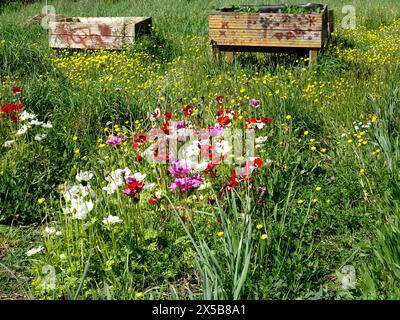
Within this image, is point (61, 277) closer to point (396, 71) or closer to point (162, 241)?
point (162, 241)

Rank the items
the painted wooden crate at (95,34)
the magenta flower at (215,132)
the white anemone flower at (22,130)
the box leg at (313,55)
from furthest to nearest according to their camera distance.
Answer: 1. the painted wooden crate at (95,34)
2. the box leg at (313,55)
3. the white anemone flower at (22,130)
4. the magenta flower at (215,132)

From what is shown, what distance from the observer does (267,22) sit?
8398 mm

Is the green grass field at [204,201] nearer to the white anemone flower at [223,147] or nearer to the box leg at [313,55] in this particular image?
the white anemone flower at [223,147]

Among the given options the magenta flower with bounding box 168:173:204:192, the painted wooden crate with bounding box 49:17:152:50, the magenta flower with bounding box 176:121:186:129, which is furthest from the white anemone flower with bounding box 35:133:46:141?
the painted wooden crate with bounding box 49:17:152:50

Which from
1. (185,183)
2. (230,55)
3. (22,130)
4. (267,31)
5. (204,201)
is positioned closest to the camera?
(185,183)

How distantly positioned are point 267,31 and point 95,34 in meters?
2.81

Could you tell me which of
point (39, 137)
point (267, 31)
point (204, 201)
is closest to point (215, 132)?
point (204, 201)

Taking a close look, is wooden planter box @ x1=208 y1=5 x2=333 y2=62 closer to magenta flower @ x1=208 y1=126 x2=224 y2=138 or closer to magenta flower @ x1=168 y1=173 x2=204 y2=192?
magenta flower @ x1=208 y1=126 x2=224 y2=138

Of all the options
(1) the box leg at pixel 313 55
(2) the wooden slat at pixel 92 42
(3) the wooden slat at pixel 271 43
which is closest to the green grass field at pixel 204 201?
(1) the box leg at pixel 313 55

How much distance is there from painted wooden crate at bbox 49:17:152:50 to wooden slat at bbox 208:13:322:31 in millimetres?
1404

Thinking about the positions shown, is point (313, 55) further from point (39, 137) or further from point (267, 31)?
point (39, 137)

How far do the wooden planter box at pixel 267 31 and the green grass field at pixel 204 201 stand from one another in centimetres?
157

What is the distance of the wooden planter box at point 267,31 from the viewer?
8203 mm
